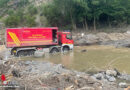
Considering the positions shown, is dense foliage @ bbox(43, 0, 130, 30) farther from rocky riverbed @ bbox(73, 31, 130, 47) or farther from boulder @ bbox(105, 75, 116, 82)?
boulder @ bbox(105, 75, 116, 82)

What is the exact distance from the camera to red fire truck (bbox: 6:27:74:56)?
46.1ft

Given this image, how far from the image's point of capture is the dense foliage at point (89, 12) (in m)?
29.8

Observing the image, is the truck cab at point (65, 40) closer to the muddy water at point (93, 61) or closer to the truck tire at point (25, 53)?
the muddy water at point (93, 61)

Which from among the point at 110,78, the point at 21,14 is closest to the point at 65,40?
the point at 110,78

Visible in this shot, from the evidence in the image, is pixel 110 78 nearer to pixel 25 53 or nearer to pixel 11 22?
pixel 25 53

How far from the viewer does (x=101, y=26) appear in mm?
33531

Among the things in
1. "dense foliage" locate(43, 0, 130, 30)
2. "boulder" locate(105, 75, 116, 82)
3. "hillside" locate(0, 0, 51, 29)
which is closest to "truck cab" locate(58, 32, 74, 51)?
"boulder" locate(105, 75, 116, 82)

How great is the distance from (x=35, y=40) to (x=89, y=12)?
1912 centimetres

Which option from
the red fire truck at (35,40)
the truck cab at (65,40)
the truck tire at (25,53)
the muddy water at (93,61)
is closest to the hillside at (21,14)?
the truck cab at (65,40)

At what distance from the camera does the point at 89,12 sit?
31109mm

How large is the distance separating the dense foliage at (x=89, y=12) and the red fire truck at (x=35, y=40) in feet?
46.4

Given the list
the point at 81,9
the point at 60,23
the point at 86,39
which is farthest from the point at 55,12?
the point at 86,39

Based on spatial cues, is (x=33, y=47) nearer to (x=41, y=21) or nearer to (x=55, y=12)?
(x=55, y=12)

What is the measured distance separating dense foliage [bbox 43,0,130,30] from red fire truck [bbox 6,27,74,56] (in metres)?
14.1
